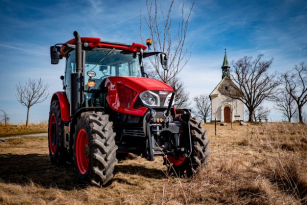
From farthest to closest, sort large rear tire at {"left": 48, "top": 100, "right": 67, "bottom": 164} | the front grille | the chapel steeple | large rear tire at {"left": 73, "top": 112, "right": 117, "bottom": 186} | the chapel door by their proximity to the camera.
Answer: the chapel steeple → the chapel door → large rear tire at {"left": 48, "top": 100, "right": 67, "bottom": 164} → the front grille → large rear tire at {"left": 73, "top": 112, "right": 117, "bottom": 186}

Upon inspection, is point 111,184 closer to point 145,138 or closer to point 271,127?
point 145,138

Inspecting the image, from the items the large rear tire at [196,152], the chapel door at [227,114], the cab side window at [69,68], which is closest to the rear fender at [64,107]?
the cab side window at [69,68]

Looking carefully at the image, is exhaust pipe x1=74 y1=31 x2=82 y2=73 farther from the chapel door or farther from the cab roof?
the chapel door

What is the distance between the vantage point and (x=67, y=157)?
223 inches

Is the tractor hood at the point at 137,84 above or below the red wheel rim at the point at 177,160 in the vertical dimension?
above

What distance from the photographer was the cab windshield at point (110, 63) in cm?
496

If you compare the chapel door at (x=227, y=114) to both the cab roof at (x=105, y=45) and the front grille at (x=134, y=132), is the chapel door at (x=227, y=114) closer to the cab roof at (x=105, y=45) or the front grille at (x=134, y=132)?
the cab roof at (x=105, y=45)

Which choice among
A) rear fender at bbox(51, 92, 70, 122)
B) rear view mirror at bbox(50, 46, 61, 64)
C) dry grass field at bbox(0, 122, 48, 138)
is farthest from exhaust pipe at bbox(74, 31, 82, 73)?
dry grass field at bbox(0, 122, 48, 138)

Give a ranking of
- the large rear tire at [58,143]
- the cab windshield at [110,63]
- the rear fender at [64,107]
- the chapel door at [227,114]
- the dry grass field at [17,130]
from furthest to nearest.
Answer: the chapel door at [227,114] < the dry grass field at [17,130] < the large rear tire at [58,143] < the rear fender at [64,107] < the cab windshield at [110,63]

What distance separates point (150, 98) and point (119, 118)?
73cm

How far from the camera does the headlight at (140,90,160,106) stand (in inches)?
161

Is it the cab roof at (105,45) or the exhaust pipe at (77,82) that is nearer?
the exhaust pipe at (77,82)

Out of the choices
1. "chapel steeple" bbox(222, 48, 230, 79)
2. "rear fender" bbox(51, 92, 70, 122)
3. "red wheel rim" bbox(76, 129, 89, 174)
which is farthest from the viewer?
"chapel steeple" bbox(222, 48, 230, 79)

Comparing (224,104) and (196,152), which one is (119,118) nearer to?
(196,152)
